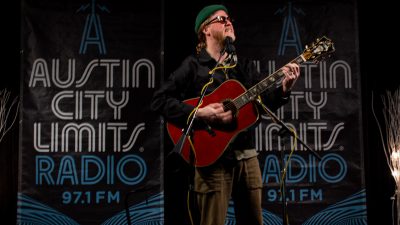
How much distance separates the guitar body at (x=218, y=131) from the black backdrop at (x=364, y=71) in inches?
53.2

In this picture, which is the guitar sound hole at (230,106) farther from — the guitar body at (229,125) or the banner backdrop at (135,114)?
the banner backdrop at (135,114)

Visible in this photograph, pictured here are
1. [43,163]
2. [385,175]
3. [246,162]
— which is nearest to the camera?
[246,162]

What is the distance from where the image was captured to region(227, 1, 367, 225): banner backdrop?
4035 millimetres

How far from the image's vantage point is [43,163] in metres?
3.91

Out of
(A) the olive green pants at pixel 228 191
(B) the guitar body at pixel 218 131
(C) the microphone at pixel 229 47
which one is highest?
(C) the microphone at pixel 229 47

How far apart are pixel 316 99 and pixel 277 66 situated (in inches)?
18.2

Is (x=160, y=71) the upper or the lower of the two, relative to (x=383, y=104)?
upper

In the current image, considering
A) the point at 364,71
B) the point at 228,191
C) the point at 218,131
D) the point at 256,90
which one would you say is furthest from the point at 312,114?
the point at 228,191

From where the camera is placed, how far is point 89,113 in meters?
4.00

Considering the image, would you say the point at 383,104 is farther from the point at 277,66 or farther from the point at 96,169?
the point at 96,169

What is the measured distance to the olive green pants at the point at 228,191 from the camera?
2537 millimetres

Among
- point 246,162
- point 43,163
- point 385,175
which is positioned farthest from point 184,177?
point 385,175

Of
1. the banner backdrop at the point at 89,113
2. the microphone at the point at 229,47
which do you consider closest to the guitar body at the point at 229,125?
the microphone at the point at 229,47

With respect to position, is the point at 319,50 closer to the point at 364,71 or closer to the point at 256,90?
the point at 256,90
